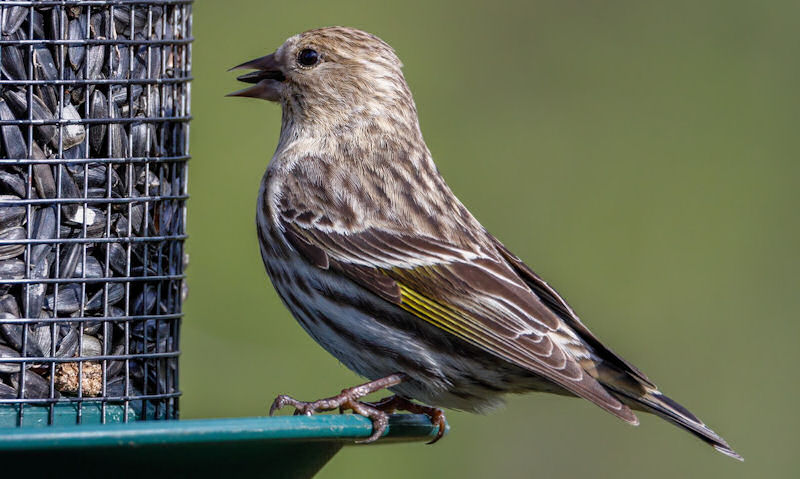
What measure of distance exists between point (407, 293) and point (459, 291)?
212 mm

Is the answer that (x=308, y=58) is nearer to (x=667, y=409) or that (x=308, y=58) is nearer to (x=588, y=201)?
(x=667, y=409)

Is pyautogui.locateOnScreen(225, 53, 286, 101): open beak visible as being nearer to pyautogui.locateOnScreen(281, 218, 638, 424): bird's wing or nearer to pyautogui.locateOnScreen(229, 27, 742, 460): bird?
pyautogui.locateOnScreen(229, 27, 742, 460): bird

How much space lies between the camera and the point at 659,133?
38.7 feet

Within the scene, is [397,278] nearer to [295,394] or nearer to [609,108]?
[295,394]

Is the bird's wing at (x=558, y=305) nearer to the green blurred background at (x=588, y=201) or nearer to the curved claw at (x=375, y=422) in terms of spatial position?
the curved claw at (x=375, y=422)

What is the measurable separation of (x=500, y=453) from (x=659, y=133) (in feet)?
10.2

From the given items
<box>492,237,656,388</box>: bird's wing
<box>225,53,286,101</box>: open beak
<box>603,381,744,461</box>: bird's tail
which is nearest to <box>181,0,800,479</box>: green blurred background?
<box>225,53,286,101</box>: open beak

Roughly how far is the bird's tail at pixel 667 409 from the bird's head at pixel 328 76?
5.91 ft

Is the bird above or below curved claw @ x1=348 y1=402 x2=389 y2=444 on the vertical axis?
above

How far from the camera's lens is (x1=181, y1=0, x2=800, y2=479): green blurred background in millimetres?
9578

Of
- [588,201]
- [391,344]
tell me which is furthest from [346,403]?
[588,201]

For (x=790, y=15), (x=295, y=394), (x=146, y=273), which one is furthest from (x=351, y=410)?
(x=790, y=15)

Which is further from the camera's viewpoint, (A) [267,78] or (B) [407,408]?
(A) [267,78]

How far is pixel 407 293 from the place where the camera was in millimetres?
6129
